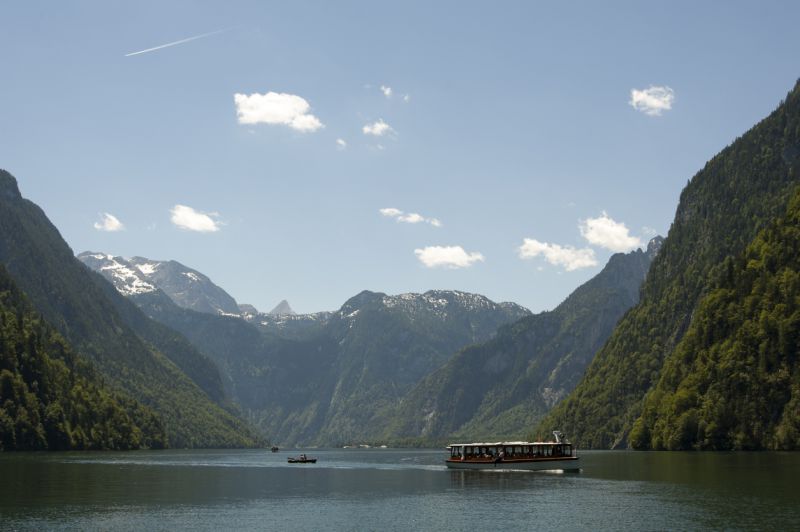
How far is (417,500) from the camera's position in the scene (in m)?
116

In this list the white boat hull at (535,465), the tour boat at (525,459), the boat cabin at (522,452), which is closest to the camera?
the white boat hull at (535,465)

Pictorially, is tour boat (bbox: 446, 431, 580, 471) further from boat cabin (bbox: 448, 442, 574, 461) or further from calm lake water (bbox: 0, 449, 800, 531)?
calm lake water (bbox: 0, 449, 800, 531)

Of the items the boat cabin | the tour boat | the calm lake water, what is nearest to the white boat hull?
the tour boat

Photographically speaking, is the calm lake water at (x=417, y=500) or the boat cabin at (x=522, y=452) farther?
the boat cabin at (x=522, y=452)

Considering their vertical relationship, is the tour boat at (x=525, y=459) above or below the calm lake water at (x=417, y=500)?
above

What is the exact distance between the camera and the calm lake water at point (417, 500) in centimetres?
8694

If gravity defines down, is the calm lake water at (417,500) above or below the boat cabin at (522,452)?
below

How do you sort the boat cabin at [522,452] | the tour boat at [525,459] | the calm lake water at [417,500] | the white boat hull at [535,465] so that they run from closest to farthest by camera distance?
the calm lake water at [417,500] < the white boat hull at [535,465] < the tour boat at [525,459] < the boat cabin at [522,452]

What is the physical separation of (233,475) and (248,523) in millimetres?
94670

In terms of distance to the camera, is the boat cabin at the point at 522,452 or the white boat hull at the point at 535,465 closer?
the white boat hull at the point at 535,465

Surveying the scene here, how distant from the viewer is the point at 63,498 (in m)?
109

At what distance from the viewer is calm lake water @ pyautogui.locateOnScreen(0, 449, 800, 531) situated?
285ft

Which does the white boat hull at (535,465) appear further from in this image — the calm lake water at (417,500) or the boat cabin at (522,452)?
the calm lake water at (417,500)

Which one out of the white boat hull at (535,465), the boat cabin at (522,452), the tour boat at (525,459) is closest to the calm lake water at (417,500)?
the white boat hull at (535,465)
